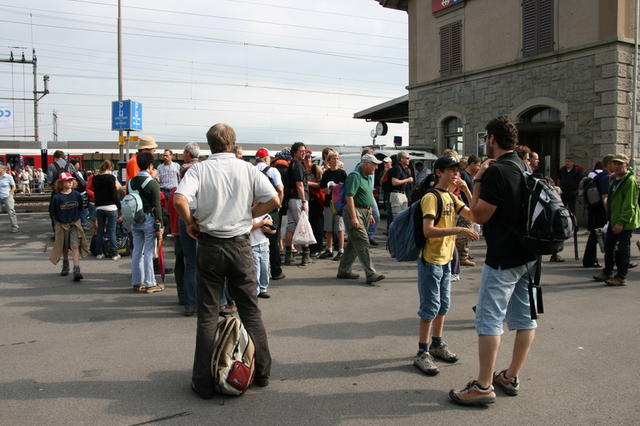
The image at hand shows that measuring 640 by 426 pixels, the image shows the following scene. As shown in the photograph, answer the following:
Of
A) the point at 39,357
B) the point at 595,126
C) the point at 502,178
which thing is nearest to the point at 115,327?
the point at 39,357

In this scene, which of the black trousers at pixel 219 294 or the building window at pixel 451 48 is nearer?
the black trousers at pixel 219 294

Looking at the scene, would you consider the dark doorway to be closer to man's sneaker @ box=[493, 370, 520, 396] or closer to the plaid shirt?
the plaid shirt

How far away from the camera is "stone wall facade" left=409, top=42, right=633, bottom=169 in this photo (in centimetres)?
1364

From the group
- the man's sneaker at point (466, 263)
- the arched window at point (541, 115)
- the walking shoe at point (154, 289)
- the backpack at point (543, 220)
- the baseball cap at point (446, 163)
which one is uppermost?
the arched window at point (541, 115)

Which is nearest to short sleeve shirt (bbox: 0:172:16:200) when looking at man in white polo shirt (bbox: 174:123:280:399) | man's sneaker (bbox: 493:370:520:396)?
man in white polo shirt (bbox: 174:123:280:399)

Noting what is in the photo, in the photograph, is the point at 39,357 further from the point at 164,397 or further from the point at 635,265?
the point at 635,265

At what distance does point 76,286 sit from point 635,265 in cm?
839

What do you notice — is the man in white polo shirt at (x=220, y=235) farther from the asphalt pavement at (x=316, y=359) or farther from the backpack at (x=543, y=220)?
the backpack at (x=543, y=220)

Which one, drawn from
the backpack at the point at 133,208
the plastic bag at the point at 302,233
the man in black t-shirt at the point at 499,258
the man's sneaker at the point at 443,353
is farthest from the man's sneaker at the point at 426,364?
the plastic bag at the point at 302,233

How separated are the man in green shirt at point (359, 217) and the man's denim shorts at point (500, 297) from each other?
3.67 m

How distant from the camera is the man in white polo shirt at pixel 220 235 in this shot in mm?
3771

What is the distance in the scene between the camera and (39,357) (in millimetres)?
4641

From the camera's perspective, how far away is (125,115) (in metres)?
16.5

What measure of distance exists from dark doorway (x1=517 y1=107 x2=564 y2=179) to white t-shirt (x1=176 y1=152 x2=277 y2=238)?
12.7 m
